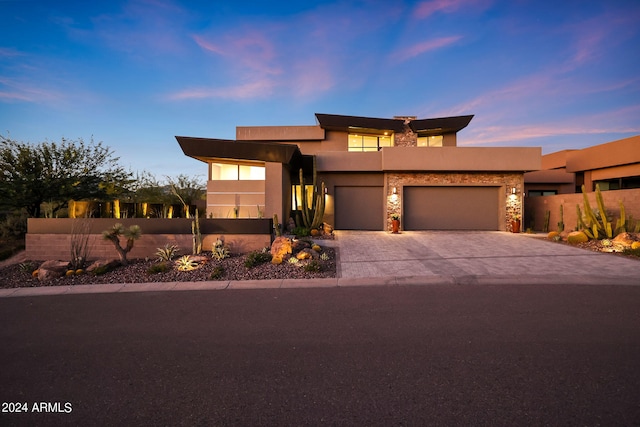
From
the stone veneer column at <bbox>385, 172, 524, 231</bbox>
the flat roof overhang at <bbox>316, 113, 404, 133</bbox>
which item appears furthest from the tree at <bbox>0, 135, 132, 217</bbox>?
the stone veneer column at <bbox>385, 172, 524, 231</bbox>

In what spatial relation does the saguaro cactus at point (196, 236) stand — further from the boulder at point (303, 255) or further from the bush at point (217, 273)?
the boulder at point (303, 255)

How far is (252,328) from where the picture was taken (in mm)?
4113

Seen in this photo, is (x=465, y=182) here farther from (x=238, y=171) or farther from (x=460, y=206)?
(x=238, y=171)

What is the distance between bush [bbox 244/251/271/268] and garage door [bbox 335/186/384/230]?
29.0ft

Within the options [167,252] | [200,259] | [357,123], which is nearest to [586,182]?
[357,123]

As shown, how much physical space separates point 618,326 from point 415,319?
8.83 ft

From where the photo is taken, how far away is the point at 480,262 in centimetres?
856

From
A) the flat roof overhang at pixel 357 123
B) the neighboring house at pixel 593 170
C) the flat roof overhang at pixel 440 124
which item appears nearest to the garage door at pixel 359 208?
the flat roof overhang at pixel 357 123

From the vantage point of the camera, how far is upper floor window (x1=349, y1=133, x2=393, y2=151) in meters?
21.3

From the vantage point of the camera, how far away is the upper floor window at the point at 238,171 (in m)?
Result: 14.6

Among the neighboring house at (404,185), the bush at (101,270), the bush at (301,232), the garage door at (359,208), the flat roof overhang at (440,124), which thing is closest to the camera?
the bush at (101,270)

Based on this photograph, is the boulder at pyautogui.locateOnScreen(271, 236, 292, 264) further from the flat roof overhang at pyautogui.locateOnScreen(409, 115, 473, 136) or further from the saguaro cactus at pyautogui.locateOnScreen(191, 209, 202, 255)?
the flat roof overhang at pyautogui.locateOnScreen(409, 115, 473, 136)

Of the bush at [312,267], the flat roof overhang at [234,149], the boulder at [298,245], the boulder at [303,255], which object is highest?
the flat roof overhang at [234,149]

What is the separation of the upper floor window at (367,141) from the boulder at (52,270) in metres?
17.3
